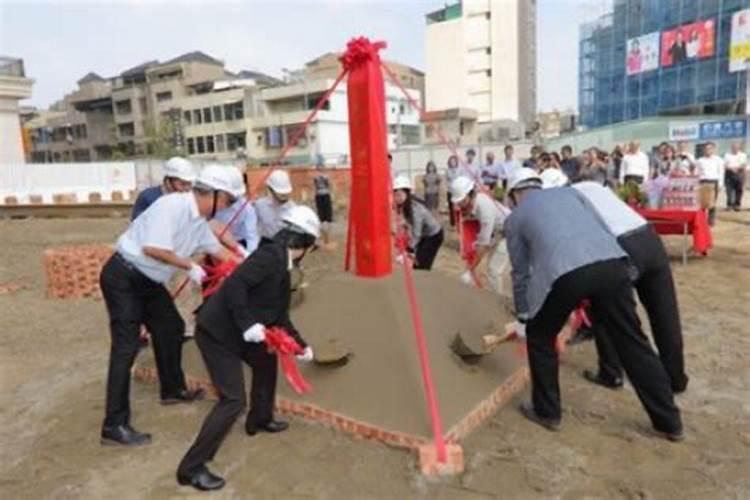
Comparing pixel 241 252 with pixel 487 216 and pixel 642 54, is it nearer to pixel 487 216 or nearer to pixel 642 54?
pixel 487 216

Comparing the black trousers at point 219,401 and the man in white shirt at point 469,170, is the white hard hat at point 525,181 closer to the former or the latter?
the black trousers at point 219,401

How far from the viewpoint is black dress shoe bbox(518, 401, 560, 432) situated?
343 cm

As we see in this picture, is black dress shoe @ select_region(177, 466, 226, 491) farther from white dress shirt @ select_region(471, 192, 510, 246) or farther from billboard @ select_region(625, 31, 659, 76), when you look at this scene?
billboard @ select_region(625, 31, 659, 76)

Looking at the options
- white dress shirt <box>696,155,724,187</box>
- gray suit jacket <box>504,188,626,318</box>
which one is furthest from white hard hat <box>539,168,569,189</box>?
white dress shirt <box>696,155,724,187</box>

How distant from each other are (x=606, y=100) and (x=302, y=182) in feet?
93.3

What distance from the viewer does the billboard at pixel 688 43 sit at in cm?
3303

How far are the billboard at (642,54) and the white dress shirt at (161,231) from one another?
39.2m

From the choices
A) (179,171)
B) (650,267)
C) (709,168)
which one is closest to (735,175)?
(709,168)

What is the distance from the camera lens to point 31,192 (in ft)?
71.2

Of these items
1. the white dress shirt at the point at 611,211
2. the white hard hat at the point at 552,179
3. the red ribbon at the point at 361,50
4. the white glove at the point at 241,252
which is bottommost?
the white glove at the point at 241,252

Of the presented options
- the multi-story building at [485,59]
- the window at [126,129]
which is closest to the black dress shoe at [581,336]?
the multi-story building at [485,59]

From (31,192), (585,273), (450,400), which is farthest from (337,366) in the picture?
(31,192)

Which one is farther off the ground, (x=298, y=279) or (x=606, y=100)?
(x=606, y=100)

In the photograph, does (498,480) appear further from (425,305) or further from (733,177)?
(733,177)
